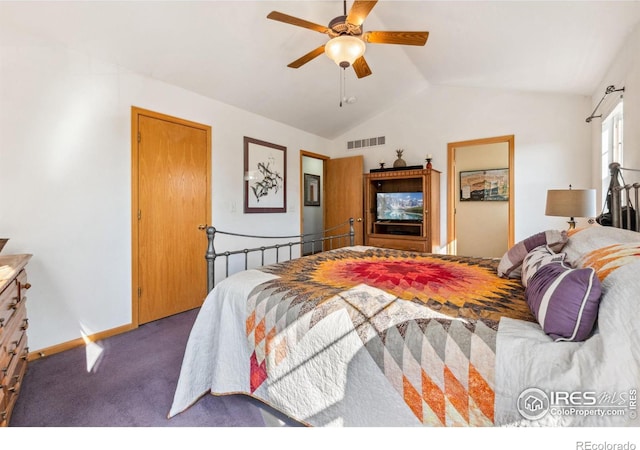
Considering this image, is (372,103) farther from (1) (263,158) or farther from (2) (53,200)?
(2) (53,200)

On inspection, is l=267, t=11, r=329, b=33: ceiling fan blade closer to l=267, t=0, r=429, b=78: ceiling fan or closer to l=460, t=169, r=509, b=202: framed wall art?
l=267, t=0, r=429, b=78: ceiling fan

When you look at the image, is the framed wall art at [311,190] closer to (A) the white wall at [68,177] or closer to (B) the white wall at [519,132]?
(B) the white wall at [519,132]

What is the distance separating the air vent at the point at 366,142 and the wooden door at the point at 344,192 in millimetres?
367

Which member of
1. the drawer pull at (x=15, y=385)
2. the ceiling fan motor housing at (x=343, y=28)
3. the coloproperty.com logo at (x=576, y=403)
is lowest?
the drawer pull at (x=15, y=385)

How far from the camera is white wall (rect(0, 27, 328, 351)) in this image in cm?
215

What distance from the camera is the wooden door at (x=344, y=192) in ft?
15.4

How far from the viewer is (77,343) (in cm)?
245

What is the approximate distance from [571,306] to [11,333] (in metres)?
2.52

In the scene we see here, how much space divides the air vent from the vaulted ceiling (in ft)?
3.65

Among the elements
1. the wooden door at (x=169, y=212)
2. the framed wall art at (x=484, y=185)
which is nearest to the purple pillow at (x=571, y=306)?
the wooden door at (x=169, y=212)

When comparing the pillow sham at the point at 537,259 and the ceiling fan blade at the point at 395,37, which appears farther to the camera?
the ceiling fan blade at the point at 395,37

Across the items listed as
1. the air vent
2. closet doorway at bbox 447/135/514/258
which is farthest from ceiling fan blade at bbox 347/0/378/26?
closet doorway at bbox 447/135/514/258
